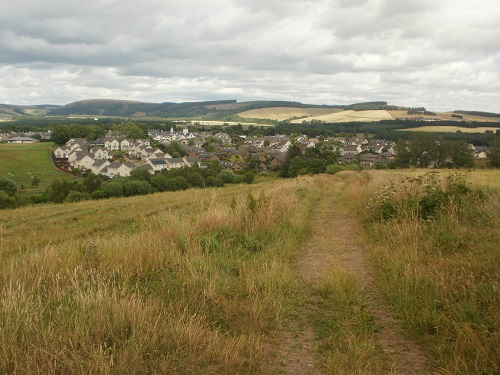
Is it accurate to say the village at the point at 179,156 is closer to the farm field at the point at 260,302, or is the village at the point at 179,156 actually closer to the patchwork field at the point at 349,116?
the patchwork field at the point at 349,116

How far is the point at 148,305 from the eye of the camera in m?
3.52

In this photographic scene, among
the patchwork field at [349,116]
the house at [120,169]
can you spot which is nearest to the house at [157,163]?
the house at [120,169]

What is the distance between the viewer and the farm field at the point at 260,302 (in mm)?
2979

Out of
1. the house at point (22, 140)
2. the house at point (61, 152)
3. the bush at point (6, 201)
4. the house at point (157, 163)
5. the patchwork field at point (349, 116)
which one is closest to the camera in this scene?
the bush at point (6, 201)

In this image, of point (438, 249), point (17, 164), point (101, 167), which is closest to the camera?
point (438, 249)

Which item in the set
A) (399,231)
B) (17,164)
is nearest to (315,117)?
(17,164)

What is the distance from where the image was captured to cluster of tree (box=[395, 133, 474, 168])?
4428 centimetres

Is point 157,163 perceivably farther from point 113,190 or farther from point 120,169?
point 113,190

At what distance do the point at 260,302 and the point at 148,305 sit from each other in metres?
1.29

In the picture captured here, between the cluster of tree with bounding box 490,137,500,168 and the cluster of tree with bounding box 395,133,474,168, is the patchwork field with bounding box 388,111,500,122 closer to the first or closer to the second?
the cluster of tree with bounding box 395,133,474,168

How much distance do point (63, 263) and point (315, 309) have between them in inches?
129

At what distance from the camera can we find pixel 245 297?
4426 millimetres

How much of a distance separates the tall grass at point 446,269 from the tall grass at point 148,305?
147 centimetres

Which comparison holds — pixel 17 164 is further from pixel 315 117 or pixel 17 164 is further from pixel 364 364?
pixel 315 117
